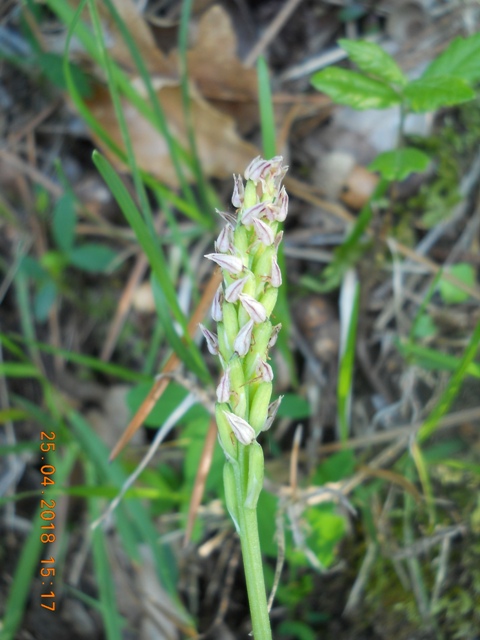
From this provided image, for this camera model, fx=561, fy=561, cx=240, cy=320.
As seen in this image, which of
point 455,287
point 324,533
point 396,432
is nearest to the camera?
point 324,533

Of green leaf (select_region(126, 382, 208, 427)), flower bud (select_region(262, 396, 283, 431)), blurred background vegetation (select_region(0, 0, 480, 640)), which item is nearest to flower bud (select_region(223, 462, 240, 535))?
flower bud (select_region(262, 396, 283, 431))

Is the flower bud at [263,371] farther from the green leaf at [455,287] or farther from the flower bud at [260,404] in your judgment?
the green leaf at [455,287]

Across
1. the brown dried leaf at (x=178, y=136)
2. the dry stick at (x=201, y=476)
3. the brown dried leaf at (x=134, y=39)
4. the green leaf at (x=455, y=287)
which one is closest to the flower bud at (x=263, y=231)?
the dry stick at (x=201, y=476)

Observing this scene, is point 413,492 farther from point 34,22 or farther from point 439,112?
point 34,22

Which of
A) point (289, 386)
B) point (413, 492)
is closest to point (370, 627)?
point (413, 492)

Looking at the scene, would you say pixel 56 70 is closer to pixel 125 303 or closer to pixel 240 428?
pixel 125 303

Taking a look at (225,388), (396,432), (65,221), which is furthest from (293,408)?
(65,221)
